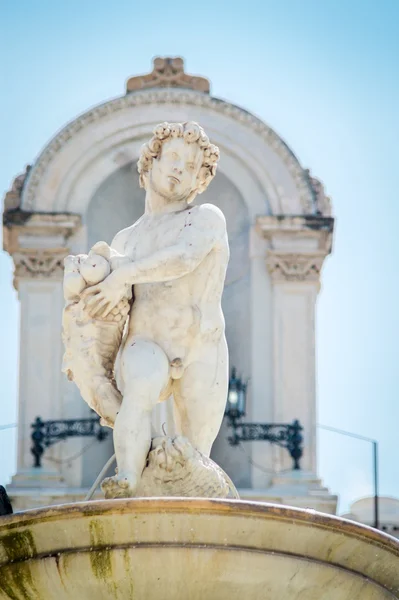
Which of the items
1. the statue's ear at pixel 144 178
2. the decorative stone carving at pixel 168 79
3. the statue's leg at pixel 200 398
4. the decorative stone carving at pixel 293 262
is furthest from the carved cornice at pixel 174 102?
the statue's leg at pixel 200 398

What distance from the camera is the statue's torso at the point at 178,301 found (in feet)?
60.7

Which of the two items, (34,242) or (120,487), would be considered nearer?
(120,487)

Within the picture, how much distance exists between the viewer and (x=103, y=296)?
1831 centimetres

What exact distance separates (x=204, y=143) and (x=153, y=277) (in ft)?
3.70

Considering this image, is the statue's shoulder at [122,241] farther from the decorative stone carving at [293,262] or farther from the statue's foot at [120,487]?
the decorative stone carving at [293,262]

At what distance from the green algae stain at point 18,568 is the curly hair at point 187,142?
3215mm

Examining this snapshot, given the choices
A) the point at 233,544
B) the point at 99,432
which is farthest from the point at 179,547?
the point at 99,432

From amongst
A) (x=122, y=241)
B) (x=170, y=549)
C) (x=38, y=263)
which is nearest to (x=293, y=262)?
(x=38, y=263)

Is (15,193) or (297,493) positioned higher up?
(15,193)

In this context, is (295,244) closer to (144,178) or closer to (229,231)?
(229,231)

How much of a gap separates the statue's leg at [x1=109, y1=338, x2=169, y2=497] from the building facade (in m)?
11.0

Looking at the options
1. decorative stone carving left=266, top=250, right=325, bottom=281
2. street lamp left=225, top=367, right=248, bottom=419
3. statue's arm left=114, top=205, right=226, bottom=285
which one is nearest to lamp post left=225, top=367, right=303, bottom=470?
street lamp left=225, top=367, right=248, bottom=419

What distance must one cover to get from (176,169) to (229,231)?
11.6m

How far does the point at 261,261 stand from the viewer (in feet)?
99.8
